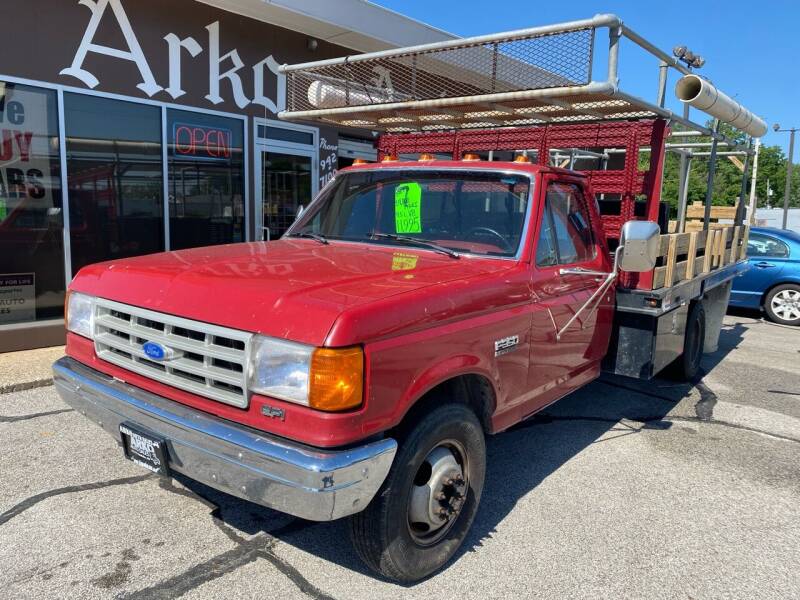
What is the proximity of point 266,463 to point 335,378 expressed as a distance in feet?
1.39

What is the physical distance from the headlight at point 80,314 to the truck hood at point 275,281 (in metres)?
0.06

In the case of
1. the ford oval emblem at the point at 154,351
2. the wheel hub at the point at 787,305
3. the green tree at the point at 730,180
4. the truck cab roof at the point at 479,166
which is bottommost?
the wheel hub at the point at 787,305

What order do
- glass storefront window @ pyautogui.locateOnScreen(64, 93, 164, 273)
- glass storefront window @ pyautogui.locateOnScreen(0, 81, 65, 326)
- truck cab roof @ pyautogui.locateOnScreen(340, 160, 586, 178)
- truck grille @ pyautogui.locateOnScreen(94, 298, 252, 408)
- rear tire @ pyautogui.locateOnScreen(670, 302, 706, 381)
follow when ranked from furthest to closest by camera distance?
glass storefront window @ pyautogui.locateOnScreen(64, 93, 164, 273), glass storefront window @ pyautogui.locateOnScreen(0, 81, 65, 326), rear tire @ pyautogui.locateOnScreen(670, 302, 706, 381), truck cab roof @ pyautogui.locateOnScreen(340, 160, 586, 178), truck grille @ pyautogui.locateOnScreen(94, 298, 252, 408)

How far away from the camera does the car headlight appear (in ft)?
7.45

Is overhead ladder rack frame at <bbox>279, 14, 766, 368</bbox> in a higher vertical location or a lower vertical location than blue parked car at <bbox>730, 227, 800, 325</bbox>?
higher

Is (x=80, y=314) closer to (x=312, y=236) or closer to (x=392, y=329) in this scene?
(x=312, y=236)

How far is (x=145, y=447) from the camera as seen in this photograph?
2711mm

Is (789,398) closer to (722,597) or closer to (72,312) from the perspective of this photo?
(722,597)

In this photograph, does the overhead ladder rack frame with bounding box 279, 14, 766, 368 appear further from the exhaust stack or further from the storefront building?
the storefront building

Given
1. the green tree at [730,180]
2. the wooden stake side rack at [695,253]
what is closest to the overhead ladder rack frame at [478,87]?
the wooden stake side rack at [695,253]

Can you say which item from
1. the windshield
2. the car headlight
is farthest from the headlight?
the windshield

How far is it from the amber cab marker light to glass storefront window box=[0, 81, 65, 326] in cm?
583

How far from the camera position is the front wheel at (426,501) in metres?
2.58

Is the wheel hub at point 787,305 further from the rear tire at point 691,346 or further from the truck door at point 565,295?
the truck door at point 565,295
